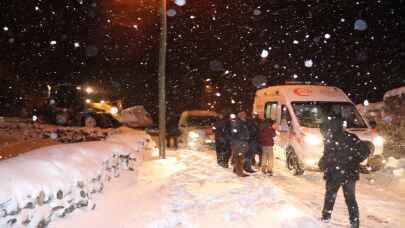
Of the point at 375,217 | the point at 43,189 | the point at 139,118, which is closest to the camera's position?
the point at 43,189

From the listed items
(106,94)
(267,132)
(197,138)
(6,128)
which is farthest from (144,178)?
(106,94)

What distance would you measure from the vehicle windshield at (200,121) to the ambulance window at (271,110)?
457 centimetres

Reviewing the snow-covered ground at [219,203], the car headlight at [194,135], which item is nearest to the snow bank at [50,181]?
the snow-covered ground at [219,203]

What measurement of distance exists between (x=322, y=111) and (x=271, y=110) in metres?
1.93

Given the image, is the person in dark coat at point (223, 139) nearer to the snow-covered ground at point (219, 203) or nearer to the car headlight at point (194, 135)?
the snow-covered ground at point (219, 203)

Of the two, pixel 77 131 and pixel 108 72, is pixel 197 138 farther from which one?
pixel 108 72

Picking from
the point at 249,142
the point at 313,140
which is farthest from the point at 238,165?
the point at 313,140

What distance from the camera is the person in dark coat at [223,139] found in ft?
41.0

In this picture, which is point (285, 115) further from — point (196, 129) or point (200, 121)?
point (200, 121)

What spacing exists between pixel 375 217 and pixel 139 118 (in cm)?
2979

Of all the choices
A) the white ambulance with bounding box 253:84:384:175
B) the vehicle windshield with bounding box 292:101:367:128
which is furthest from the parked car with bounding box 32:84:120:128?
the vehicle windshield with bounding box 292:101:367:128

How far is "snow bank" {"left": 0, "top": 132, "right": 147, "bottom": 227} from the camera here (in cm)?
471

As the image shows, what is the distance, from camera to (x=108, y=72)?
46844 mm

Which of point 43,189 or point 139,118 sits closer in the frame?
point 43,189
